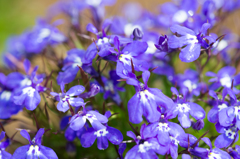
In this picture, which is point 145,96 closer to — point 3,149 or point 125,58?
point 125,58

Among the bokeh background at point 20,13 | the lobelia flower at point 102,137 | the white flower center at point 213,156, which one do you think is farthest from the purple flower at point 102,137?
the bokeh background at point 20,13

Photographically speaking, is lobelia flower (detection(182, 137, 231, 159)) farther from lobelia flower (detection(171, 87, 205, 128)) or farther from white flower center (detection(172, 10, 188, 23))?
white flower center (detection(172, 10, 188, 23))

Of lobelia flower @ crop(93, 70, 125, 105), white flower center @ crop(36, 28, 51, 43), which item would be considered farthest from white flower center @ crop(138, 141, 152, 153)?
white flower center @ crop(36, 28, 51, 43)

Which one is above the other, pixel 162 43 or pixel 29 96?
pixel 162 43

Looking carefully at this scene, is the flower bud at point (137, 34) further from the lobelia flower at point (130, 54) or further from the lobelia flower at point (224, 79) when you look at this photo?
the lobelia flower at point (224, 79)

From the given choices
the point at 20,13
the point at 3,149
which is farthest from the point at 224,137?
the point at 20,13

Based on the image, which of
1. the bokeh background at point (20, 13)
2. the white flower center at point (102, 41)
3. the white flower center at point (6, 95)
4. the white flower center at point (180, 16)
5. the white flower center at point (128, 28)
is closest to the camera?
the white flower center at point (102, 41)

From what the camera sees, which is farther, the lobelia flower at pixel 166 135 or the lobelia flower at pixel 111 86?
the lobelia flower at pixel 111 86
